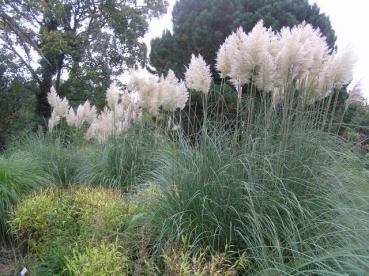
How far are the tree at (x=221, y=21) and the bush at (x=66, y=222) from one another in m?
5.20

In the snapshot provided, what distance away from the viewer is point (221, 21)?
9.59 meters

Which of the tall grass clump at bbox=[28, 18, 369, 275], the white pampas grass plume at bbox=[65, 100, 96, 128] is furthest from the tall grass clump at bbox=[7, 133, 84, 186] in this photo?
the tall grass clump at bbox=[28, 18, 369, 275]

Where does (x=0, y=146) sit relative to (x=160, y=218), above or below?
below

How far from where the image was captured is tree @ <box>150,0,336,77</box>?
9.12 metres

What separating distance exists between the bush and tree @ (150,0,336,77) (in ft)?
17.1

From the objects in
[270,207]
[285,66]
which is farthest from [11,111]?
[270,207]

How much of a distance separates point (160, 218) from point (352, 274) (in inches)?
63.6

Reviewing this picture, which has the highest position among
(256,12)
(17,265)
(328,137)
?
(256,12)

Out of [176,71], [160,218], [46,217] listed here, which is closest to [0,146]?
[176,71]

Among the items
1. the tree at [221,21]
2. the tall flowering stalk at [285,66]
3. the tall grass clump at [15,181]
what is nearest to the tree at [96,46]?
the tree at [221,21]

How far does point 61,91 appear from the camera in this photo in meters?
21.7

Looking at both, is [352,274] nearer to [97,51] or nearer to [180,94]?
[180,94]

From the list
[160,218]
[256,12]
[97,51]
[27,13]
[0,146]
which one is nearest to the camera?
[160,218]

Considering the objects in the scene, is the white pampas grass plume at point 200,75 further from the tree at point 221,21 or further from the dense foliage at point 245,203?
the tree at point 221,21
